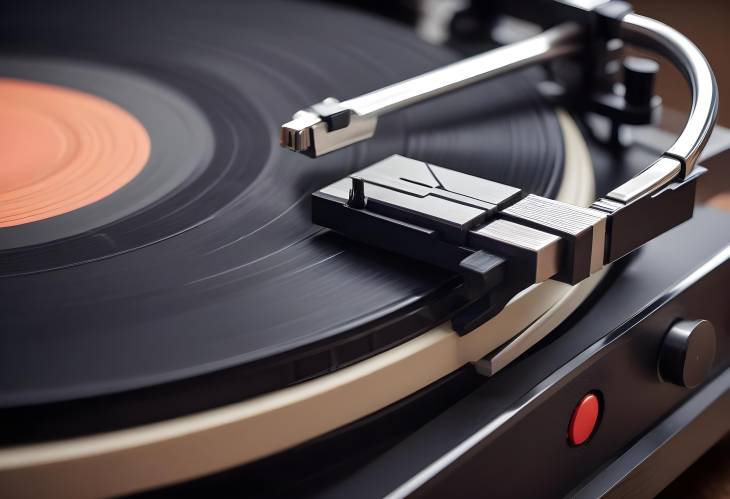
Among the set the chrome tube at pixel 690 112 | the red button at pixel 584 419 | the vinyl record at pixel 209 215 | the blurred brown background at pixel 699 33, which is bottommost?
the red button at pixel 584 419

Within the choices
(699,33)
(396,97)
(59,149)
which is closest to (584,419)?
(396,97)

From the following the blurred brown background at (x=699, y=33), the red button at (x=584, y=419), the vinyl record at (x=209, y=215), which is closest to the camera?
the vinyl record at (x=209, y=215)

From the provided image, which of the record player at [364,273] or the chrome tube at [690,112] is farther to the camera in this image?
the chrome tube at [690,112]

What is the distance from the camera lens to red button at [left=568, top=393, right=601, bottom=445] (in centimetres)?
63

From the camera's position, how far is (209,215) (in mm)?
675

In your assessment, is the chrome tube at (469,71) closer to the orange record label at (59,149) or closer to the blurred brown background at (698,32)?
the orange record label at (59,149)

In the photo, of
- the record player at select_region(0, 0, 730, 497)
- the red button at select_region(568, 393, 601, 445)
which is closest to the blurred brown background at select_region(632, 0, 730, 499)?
the record player at select_region(0, 0, 730, 497)

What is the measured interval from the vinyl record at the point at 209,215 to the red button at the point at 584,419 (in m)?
0.12

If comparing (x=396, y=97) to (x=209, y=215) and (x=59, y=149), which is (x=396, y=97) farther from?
(x=59, y=149)

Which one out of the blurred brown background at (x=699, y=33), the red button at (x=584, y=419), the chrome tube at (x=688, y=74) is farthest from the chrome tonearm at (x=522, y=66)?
the blurred brown background at (x=699, y=33)

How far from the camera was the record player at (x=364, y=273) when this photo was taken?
1.69 feet

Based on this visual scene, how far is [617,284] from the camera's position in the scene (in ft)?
2.36

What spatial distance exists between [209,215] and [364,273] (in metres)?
0.13

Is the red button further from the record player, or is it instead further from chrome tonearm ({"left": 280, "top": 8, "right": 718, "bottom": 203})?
chrome tonearm ({"left": 280, "top": 8, "right": 718, "bottom": 203})
